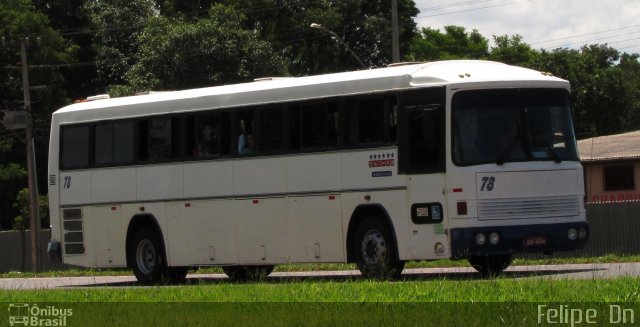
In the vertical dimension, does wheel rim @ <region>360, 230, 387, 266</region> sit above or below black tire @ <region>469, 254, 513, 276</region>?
above

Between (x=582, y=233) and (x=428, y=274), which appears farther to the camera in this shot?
→ (x=428, y=274)

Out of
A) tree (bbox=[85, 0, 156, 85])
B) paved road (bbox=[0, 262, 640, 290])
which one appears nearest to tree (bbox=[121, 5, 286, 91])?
tree (bbox=[85, 0, 156, 85])

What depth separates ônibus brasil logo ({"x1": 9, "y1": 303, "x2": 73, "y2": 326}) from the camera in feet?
45.8

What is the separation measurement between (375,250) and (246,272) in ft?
16.6

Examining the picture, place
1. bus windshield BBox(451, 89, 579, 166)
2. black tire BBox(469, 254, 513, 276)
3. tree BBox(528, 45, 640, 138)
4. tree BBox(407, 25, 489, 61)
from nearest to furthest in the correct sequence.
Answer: bus windshield BBox(451, 89, 579, 166) → black tire BBox(469, 254, 513, 276) → tree BBox(528, 45, 640, 138) → tree BBox(407, 25, 489, 61)

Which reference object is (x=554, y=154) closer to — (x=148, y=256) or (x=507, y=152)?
(x=507, y=152)

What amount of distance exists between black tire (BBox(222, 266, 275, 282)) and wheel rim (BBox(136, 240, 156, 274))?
1.29 metres

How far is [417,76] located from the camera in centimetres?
2031

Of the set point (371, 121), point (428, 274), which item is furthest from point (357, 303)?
point (428, 274)

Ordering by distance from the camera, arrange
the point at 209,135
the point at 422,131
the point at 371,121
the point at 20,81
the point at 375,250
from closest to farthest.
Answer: the point at 422,131, the point at 375,250, the point at 371,121, the point at 209,135, the point at 20,81

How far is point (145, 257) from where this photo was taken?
82.0ft

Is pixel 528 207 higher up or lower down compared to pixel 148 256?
higher up

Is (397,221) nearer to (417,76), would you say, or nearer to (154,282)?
(417,76)

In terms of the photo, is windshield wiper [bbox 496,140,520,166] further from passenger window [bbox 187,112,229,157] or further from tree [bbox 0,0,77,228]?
tree [bbox 0,0,77,228]
